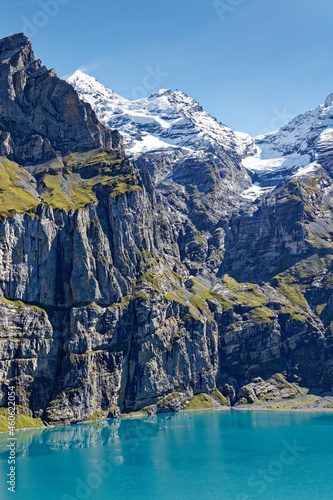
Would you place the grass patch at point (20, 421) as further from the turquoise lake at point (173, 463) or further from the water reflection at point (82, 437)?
the turquoise lake at point (173, 463)

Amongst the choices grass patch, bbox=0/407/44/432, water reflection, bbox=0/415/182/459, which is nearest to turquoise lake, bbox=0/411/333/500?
water reflection, bbox=0/415/182/459

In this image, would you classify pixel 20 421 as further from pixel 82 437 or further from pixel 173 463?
pixel 173 463

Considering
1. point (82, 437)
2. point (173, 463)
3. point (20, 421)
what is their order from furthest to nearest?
point (20, 421)
point (82, 437)
point (173, 463)

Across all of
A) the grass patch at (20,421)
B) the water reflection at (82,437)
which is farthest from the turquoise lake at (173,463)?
the grass patch at (20,421)

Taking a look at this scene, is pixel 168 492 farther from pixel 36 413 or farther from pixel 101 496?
pixel 36 413

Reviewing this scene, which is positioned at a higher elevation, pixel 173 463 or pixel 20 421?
pixel 20 421

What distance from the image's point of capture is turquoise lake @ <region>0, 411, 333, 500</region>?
103438 millimetres

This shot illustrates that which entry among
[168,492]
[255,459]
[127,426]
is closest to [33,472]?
[168,492]

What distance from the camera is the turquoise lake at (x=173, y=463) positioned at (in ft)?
339

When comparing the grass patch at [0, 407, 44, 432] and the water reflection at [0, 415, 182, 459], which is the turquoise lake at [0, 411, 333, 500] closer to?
the water reflection at [0, 415, 182, 459]

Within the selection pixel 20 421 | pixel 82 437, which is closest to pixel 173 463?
pixel 82 437

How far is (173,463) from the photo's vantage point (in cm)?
12750

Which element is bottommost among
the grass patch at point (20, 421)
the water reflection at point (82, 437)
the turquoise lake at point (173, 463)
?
the turquoise lake at point (173, 463)

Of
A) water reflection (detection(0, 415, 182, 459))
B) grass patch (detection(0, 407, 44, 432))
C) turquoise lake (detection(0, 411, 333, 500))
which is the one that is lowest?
turquoise lake (detection(0, 411, 333, 500))
